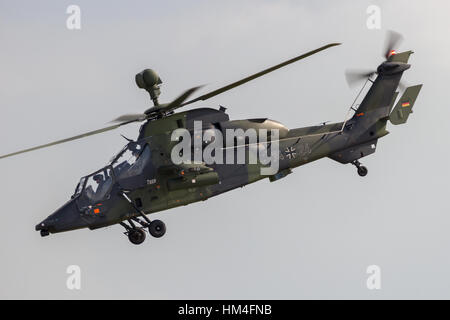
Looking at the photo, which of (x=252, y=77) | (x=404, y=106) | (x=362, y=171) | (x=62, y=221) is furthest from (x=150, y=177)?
(x=404, y=106)

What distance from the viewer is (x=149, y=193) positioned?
26.7m

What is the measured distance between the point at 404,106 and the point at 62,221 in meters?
13.8

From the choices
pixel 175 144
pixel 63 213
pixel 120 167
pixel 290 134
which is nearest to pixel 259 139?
pixel 290 134

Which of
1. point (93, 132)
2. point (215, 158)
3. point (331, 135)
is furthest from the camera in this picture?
point (331, 135)

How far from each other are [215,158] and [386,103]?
25.4 feet

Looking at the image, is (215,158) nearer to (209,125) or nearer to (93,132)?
(209,125)

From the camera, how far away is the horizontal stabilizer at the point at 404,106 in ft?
101

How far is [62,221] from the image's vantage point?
26125 mm

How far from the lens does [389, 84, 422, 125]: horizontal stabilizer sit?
30.7 meters

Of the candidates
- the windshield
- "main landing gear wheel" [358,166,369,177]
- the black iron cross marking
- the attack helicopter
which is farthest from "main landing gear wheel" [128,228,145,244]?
"main landing gear wheel" [358,166,369,177]

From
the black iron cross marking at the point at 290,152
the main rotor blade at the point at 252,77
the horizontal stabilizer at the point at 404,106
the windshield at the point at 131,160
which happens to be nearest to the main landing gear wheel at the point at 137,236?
the windshield at the point at 131,160

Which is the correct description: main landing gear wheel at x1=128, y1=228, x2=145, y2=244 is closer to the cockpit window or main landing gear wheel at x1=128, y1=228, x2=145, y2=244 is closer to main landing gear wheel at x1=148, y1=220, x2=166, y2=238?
main landing gear wheel at x1=148, y1=220, x2=166, y2=238

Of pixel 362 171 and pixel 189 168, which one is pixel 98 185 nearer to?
pixel 189 168

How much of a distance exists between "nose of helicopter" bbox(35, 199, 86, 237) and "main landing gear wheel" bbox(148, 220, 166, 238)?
222cm
